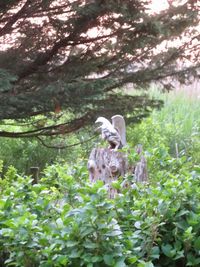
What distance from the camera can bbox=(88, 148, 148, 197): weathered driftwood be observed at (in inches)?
135

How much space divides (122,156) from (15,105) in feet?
6.23

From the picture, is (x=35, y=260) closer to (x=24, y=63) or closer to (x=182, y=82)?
(x=24, y=63)

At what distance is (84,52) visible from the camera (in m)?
5.89

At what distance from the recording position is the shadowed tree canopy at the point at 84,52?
5340mm

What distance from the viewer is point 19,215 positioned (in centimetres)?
200

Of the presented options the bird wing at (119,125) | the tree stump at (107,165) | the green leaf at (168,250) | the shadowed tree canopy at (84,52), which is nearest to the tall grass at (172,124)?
the shadowed tree canopy at (84,52)

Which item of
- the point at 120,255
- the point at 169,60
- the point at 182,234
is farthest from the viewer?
the point at 169,60

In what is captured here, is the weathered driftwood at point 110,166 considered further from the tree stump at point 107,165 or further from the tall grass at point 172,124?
the tall grass at point 172,124

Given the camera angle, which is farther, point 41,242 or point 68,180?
point 68,180

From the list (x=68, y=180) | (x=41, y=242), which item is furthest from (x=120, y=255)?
(x=68, y=180)

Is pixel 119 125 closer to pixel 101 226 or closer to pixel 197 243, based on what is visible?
pixel 197 243

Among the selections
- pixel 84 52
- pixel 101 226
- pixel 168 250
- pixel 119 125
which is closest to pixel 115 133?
pixel 119 125

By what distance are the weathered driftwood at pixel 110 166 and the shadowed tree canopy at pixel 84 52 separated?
Result: 1609 millimetres

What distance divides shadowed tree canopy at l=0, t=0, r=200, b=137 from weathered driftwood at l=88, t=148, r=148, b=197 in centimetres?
161
